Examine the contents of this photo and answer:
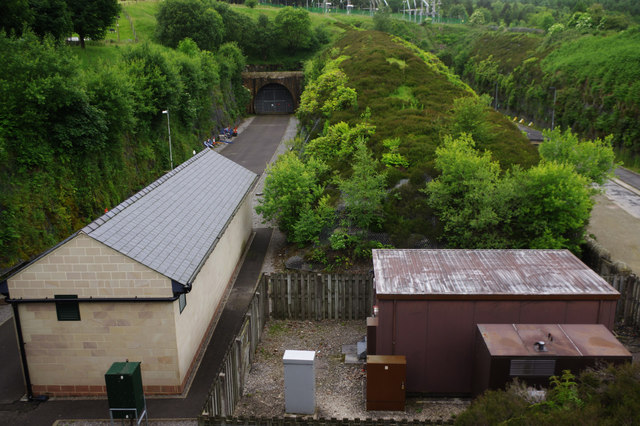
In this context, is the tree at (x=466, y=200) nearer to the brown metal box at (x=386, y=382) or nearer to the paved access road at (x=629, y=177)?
the brown metal box at (x=386, y=382)

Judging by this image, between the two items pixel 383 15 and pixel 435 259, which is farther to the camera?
pixel 383 15

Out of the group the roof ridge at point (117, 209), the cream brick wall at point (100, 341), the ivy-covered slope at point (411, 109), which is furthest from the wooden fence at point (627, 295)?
the roof ridge at point (117, 209)

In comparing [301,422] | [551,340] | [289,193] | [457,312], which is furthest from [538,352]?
[289,193]

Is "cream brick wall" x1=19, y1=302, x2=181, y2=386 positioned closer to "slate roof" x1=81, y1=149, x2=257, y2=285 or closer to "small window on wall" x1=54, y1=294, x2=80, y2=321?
"small window on wall" x1=54, y1=294, x2=80, y2=321

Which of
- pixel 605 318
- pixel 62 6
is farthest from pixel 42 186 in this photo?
pixel 62 6

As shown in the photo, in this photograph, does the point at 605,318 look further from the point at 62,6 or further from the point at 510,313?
the point at 62,6

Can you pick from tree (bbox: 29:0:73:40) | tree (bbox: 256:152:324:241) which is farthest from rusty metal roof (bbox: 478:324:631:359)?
tree (bbox: 29:0:73:40)
